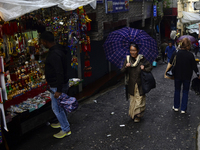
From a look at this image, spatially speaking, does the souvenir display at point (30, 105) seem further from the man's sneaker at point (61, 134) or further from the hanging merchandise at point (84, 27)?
the hanging merchandise at point (84, 27)

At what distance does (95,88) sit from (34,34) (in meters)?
4.04

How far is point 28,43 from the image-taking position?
19.4ft

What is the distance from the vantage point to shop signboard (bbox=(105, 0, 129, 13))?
943 cm

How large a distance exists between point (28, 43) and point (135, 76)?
2681 millimetres

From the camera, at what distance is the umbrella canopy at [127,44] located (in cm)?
593

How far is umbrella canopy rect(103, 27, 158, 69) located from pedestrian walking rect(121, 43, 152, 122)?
0.16 metres

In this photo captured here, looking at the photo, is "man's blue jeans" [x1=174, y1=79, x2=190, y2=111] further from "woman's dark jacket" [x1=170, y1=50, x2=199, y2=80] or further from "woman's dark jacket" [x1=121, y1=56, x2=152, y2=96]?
"woman's dark jacket" [x1=121, y1=56, x2=152, y2=96]

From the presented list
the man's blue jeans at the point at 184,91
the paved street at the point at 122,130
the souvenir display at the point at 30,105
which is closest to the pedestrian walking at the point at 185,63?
the man's blue jeans at the point at 184,91

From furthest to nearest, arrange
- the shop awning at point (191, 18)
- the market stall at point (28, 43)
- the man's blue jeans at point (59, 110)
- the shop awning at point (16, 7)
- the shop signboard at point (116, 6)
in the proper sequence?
the shop awning at point (191, 18), the shop signboard at point (116, 6), the man's blue jeans at point (59, 110), the market stall at point (28, 43), the shop awning at point (16, 7)

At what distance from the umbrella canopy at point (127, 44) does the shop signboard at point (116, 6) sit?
3.53 meters

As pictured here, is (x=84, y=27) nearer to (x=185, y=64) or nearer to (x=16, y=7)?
(x=16, y=7)

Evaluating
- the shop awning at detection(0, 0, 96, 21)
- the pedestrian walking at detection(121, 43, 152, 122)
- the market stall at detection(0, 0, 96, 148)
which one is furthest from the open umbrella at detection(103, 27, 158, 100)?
the shop awning at detection(0, 0, 96, 21)

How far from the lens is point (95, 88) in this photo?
9.54 meters

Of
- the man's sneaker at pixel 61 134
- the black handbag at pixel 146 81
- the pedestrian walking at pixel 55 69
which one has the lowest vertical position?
the man's sneaker at pixel 61 134
